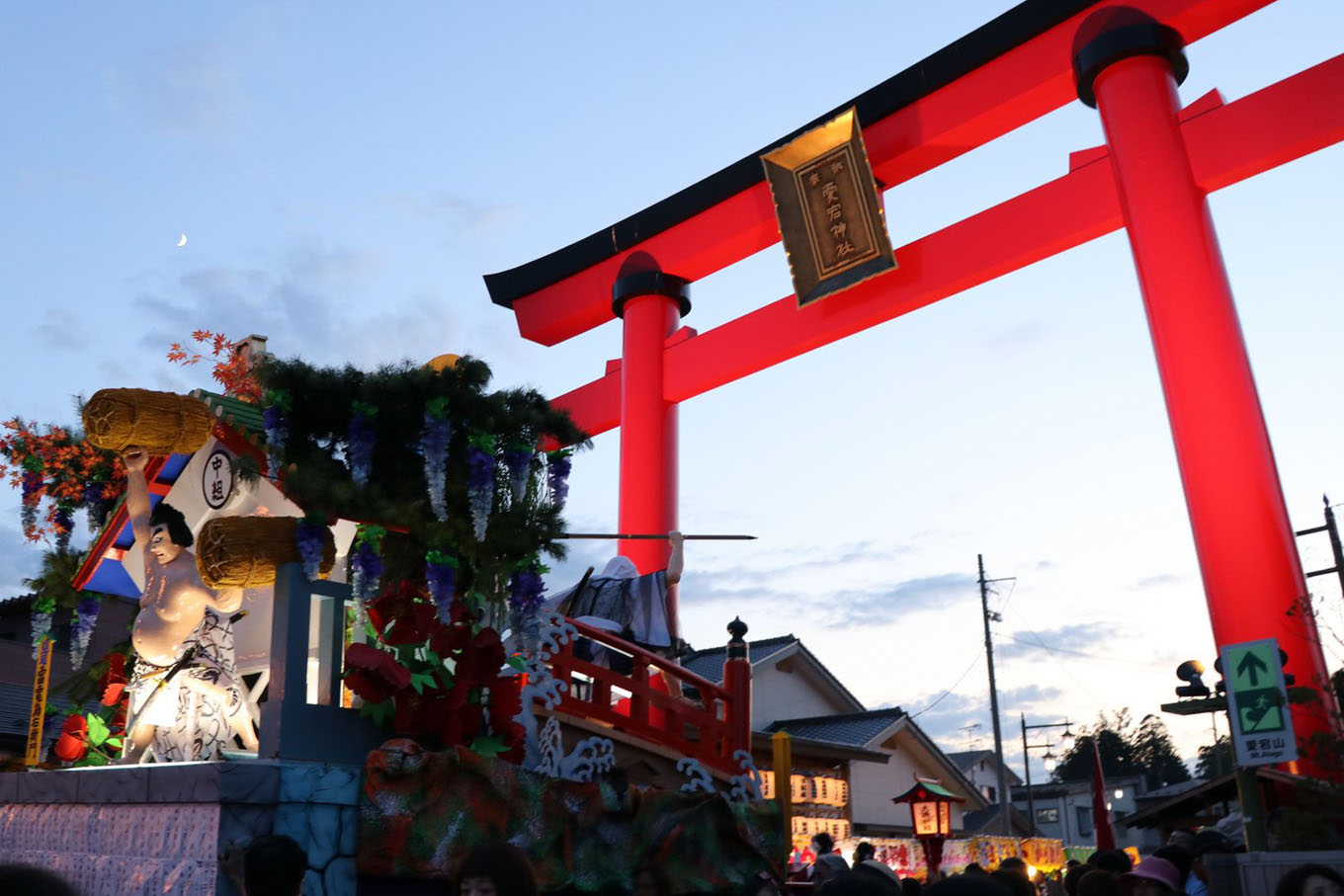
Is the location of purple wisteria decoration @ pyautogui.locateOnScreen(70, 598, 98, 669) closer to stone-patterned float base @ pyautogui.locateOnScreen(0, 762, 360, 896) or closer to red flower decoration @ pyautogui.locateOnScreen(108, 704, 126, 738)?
red flower decoration @ pyautogui.locateOnScreen(108, 704, 126, 738)

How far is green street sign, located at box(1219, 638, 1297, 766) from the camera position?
5848mm

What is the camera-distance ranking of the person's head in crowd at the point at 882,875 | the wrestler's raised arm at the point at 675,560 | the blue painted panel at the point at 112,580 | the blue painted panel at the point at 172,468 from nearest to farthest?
the person's head in crowd at the point at 882,875 → the blue painted panel at the point at 172,468 → the blue painted panel at the point at 112,580 → the wrestler's raised arm at the point at 675,560

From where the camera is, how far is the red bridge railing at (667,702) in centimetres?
749

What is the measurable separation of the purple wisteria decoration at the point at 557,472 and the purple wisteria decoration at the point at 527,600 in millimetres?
573

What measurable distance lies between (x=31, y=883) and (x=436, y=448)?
4.72 metres

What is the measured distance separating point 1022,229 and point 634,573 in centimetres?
501

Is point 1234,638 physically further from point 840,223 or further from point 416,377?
point 416,377

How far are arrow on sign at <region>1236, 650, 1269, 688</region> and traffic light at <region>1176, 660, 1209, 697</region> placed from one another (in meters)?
2.25

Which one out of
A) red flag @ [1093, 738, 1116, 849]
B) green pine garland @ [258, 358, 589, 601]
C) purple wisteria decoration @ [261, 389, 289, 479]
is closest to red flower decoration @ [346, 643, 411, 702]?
green pine garland @ [258, 358, 589, 601]

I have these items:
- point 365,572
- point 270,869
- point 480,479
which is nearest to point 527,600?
point 480,479

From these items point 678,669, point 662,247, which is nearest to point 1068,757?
point 662,247

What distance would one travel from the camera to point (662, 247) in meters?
13.8

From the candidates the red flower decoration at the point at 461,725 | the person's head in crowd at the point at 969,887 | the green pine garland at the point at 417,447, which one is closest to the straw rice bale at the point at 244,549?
the green pine garland at the point at 417,447

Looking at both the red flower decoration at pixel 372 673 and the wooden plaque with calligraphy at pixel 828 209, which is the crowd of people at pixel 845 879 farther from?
the wooden plaque with calligraphy at pixel 828 209
